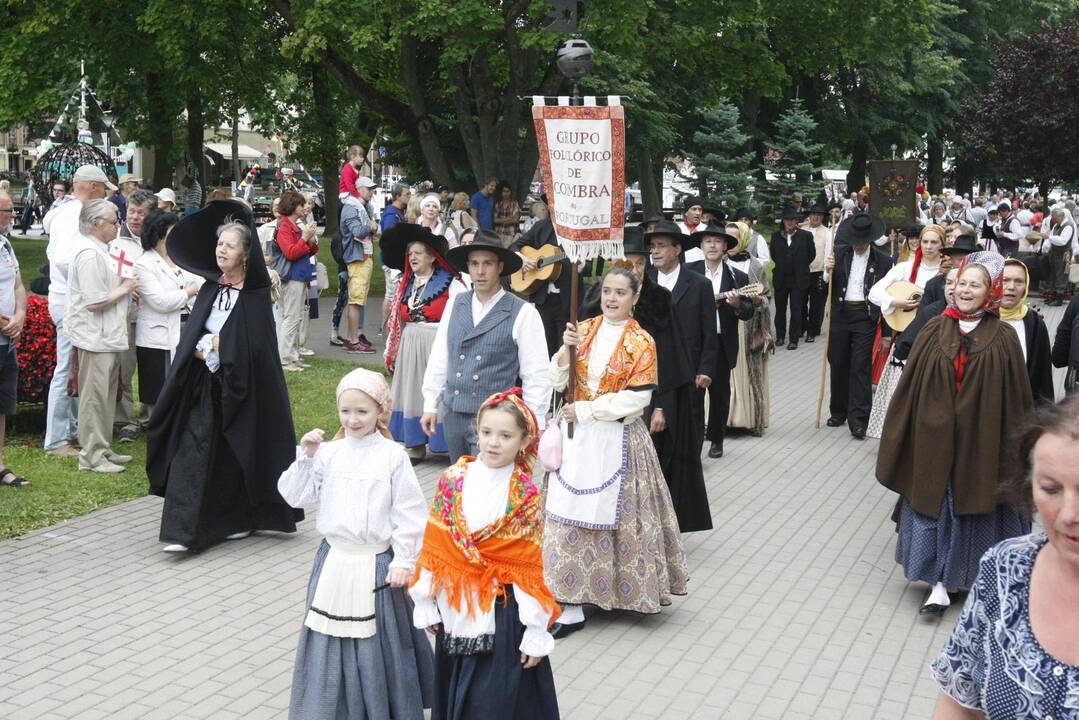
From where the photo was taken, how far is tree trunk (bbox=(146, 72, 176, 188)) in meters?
26.8

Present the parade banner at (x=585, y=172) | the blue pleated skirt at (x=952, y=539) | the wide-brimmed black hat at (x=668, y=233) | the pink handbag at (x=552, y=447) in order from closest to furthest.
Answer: the pink handbag at (x=552, y=447)
the parade banner at (x=585, y=172)
the blue pleated skirt at (x=952, y=539)
the wide-brimmed black hat at (x=668, y=233)

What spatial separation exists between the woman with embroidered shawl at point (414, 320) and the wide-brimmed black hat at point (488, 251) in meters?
2.61

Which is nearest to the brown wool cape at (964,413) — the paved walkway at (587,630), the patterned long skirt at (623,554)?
the paved walkway at (587,630)

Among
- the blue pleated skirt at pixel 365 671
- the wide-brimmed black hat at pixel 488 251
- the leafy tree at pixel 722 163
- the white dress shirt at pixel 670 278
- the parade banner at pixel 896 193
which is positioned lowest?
the blue pleated skirt at pixel 365 671

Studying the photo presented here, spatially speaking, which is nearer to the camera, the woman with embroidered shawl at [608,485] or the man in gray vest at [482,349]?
the woman with embroidered shawl at [608,485]

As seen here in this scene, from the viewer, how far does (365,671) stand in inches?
201

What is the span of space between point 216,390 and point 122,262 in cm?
213

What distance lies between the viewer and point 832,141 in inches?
1585

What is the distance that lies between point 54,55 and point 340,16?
665 centimetres

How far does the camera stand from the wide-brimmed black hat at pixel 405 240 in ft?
33.0

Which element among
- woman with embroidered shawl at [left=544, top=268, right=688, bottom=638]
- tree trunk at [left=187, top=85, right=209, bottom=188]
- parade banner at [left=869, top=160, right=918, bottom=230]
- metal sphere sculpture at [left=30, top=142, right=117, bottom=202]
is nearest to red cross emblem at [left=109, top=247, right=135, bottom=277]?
woman with embroidered shawl at [left=544, top=268, right=688, bottom=638]

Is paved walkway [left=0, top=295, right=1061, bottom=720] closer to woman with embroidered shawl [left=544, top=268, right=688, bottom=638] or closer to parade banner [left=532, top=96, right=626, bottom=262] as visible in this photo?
woman with embroidered shawl [left=544, top=268, right=688, bottom=638]

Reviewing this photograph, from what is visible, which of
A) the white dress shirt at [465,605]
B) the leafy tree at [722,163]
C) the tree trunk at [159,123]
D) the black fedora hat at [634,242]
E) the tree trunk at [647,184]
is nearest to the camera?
the white dress shirt at [465,605]

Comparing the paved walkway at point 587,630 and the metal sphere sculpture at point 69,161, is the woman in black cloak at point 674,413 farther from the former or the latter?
the metal sphere sculpture at point 69,161
